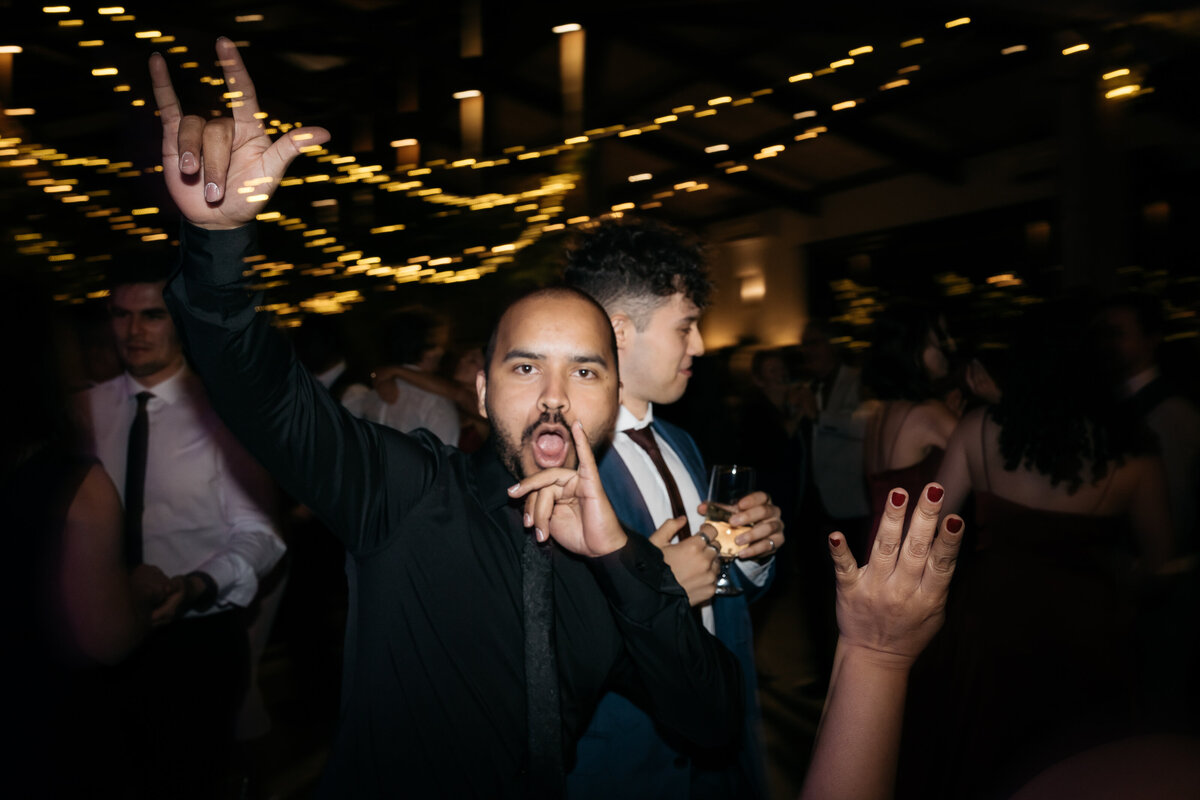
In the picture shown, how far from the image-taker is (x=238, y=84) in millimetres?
1169

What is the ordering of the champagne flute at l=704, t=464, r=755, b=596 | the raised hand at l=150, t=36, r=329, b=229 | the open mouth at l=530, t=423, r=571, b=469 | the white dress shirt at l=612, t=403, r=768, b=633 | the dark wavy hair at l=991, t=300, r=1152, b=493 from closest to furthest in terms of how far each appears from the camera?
1. the raised hand at l=150, t=36, r=329, b=229
2. the open mouth at l=530, t=423, r=571, b=469
3. the champagne flute at l=704, t=464, r=755, b=596
4. the white dress shirt at l=612, t=403, r=768, b=633
5. the dark wavy hair at l=991, t=300, r=1152, b=493

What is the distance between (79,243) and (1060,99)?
24.0 ft

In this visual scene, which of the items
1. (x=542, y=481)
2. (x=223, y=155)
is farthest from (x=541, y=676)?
(x=223, y=155)

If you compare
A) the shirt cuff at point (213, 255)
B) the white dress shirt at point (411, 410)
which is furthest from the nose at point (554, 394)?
the white dress shirt at point (411, 410)

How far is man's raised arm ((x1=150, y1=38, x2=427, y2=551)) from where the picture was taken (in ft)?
3.70

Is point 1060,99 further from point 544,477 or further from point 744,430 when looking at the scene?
point 544,477

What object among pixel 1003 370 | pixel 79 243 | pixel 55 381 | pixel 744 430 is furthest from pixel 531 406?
pixel 79 243

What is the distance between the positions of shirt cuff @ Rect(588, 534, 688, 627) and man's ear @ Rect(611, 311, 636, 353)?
825mm

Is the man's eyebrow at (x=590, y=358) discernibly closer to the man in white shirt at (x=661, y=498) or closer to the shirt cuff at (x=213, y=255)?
the man in white shirt at (x=661, y=498)

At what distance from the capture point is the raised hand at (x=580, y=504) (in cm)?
120

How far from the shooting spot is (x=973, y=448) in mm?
2799

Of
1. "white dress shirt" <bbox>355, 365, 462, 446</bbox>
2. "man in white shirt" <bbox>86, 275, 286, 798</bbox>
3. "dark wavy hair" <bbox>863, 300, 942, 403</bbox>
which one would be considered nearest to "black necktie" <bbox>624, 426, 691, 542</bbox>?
"man in white shirt" <bbox>86, 275, 286, 798</bbox>

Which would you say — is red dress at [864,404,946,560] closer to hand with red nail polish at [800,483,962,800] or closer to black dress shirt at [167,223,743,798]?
black dress shirt at [167,223,743,798]

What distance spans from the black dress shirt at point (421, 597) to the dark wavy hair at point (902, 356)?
7.78 ft
